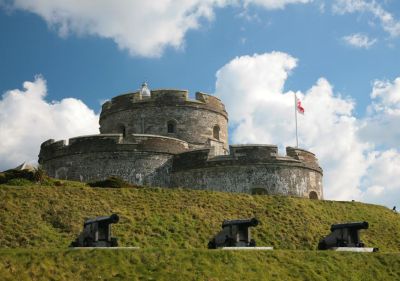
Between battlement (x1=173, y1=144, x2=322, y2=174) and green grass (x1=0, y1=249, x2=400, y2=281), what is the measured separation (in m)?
11.4

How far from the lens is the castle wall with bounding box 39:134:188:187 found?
3170 centimetres

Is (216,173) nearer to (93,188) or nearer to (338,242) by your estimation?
(93,188)

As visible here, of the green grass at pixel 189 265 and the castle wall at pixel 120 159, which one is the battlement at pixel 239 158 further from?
the green grass at pixel 189 265

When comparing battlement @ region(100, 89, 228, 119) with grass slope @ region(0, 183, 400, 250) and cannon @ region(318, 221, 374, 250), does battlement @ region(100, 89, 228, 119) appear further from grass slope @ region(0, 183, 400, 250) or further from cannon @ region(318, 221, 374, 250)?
cannon @ region(318, 221, 374, 250)

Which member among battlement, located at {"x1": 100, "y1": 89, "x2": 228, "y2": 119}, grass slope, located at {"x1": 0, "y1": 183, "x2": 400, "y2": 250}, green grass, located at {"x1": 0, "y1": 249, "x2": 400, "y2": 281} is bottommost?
green grass, located at {"x1": 0, "y1": 249, "x2": 400, "y2": 281}

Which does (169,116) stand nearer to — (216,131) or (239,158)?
(216,131)

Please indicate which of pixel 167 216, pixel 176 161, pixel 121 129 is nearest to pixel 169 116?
pixel 121 129

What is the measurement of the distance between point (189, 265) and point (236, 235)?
11.9 feet

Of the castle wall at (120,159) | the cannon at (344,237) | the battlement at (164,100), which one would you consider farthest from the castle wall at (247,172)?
the cannon at (344,237)

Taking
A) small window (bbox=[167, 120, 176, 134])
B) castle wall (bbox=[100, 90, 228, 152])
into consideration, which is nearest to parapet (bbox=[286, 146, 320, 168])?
castle wall (bbox=[100, 90, 228, 152])

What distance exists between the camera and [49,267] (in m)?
15.5

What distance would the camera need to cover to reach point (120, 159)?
3184 cm

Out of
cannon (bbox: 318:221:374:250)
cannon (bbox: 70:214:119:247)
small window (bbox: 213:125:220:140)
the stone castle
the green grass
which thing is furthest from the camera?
small window (bbox: 213:125:220:140)

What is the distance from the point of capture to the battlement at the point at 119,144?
32.0 metres
